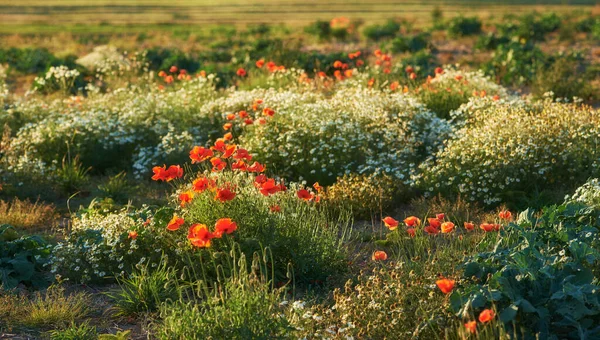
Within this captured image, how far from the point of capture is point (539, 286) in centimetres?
474

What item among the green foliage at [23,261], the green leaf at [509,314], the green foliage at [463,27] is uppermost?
the green leaf at [509,314]

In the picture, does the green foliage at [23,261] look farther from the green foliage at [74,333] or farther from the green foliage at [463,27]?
the green foliage at [463,27]

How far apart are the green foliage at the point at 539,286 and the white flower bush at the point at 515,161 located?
239 centimetres

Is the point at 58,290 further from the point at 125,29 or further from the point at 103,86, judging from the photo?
the point at 125,29

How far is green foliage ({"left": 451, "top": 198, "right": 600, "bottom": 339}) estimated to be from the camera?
458 centimetres

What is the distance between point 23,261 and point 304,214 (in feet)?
7.23

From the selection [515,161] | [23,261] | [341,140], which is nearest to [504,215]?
[515,161]

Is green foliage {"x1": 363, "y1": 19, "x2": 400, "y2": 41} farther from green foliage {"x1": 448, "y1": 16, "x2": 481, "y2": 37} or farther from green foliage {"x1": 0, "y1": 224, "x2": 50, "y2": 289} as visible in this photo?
green foliage {"x1": 0, "y1": 224, "x2": 50, "y2": 289}

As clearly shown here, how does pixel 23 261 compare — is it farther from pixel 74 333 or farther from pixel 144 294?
pixel 74 333

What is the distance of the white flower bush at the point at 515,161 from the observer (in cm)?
778

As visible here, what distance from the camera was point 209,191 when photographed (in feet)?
19.2

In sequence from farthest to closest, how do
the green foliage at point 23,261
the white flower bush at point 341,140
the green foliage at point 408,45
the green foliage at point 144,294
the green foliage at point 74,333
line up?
1. the green foliage at point 408,45
2. the white flower bush at point 341,140
3. the green foliage at point 23,261
4. the green foliage at point 144,294
5. the green foliage at point 74,333

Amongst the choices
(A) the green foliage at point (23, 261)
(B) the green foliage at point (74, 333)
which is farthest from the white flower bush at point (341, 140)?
(B) the green foliage at point (74, 333)

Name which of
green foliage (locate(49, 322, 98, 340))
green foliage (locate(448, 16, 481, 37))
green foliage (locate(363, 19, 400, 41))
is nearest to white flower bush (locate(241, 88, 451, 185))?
green foliage (locate(49, 322, 98, 340))
